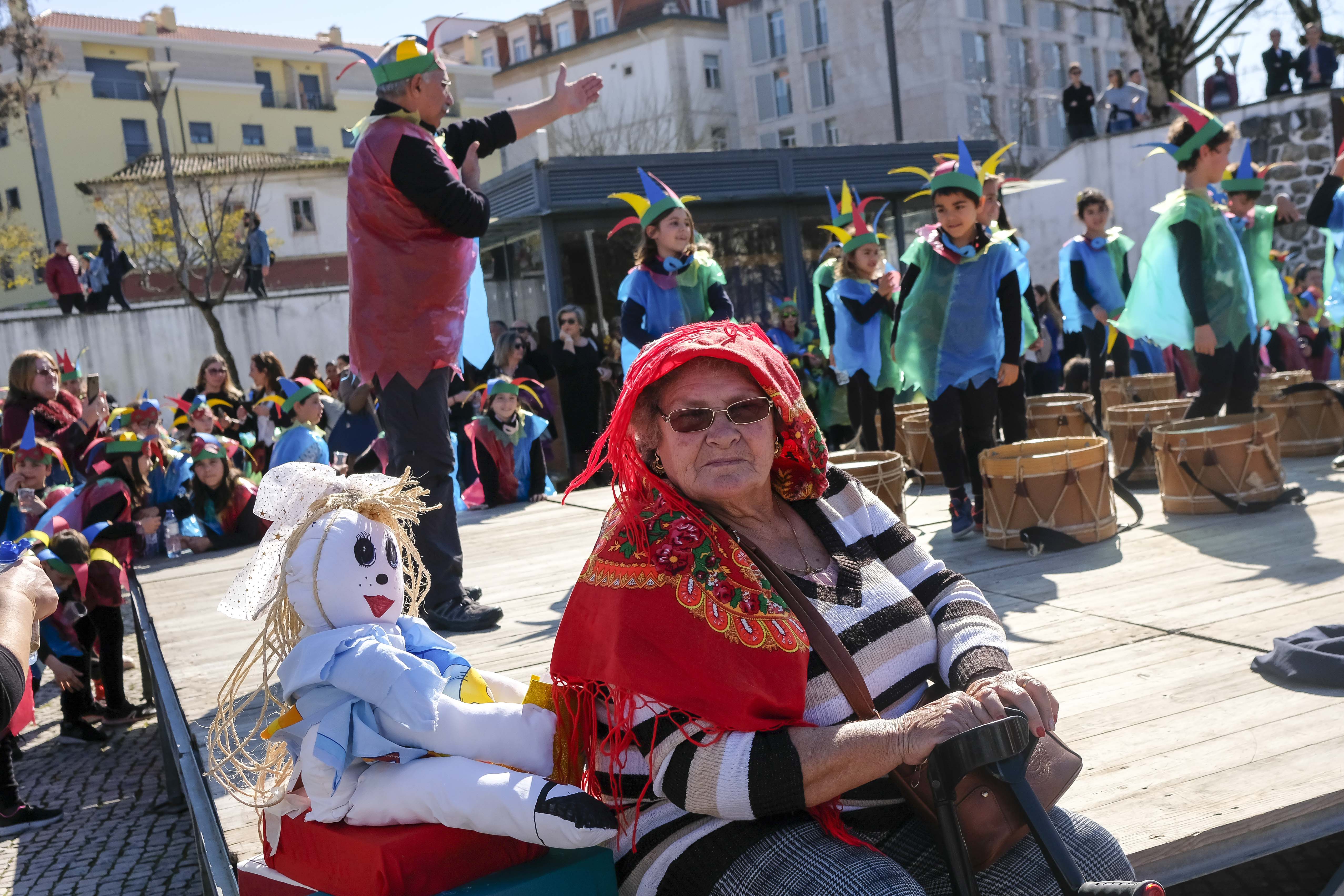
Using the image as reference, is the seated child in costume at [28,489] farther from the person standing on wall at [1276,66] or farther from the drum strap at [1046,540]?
the person standing on wall at [1276,66]

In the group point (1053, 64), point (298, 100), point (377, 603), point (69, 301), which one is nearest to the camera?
point (377, 603)

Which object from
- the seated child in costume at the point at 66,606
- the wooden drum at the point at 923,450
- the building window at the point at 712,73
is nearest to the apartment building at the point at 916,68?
the building window at the point at 712,73

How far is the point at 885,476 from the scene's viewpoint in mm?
5309

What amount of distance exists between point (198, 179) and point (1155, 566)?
34.1 metres

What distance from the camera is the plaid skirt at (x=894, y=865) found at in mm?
1795

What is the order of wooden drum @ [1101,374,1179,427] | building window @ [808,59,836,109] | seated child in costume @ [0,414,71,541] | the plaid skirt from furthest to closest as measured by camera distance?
building window @ [808,59,836,109] < wooden drum @ [1101,374,1179,427] < seated child in costume @ [0,414,71,541] < the plaid skirt

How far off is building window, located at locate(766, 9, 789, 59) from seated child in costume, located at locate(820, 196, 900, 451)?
40.3 meters

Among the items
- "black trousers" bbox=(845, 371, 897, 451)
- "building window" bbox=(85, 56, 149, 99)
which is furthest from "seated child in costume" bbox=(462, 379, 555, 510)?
"building window" bbox=(85, 56, 149, 99)

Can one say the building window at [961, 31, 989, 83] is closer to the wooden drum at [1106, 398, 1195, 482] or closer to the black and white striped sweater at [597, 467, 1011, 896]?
the wooden drum at [1106, 398, 1195, 482]

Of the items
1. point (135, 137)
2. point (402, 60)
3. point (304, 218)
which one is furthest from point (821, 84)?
point (402, 60)

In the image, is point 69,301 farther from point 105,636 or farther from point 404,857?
point 404,857

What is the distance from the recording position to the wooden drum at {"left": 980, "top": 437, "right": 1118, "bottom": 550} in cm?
505

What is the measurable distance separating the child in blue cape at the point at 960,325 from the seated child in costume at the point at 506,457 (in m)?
3.41

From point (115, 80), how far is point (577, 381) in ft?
140
